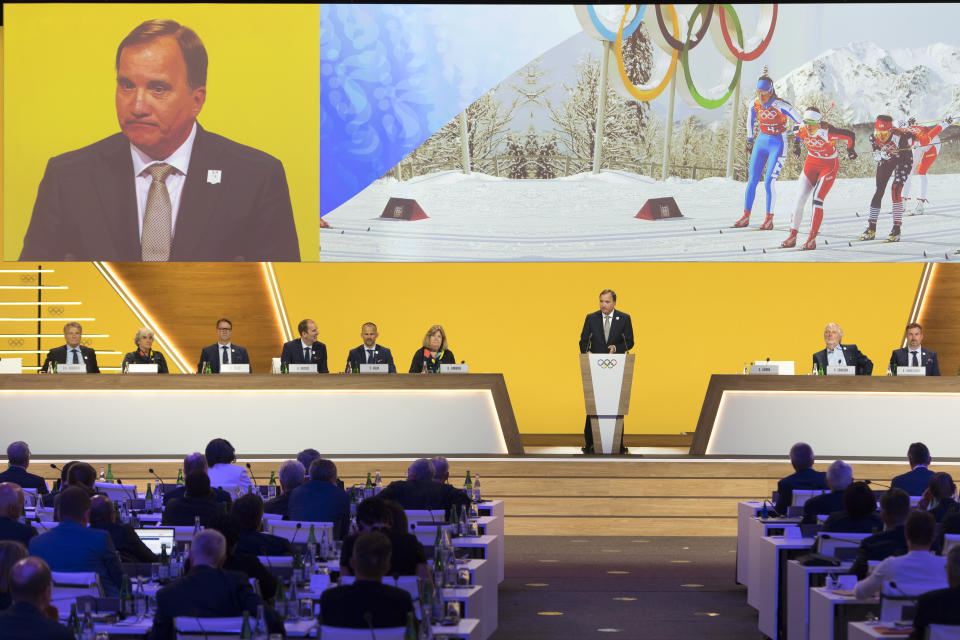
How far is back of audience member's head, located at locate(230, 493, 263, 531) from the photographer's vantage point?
15.9ft

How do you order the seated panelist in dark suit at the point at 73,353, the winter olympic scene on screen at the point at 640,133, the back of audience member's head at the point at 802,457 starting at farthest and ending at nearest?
the winter olympic scene on screen at the point at 640,133 < the seated panelist in dark suit at the point at 73,353 < the back of audience member's head at the point at 802,457

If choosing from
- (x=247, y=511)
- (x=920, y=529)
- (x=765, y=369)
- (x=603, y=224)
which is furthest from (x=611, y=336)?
(x=920, y=529)

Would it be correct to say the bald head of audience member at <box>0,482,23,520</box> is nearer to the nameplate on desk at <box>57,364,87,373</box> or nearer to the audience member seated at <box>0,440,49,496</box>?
the audience member seated at <box>0,440,49,496</box>

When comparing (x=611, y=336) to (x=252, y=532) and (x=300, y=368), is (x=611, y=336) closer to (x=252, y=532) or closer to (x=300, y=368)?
(x=300, y=368)

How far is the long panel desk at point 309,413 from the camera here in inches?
393

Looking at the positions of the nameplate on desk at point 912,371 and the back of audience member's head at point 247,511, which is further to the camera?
the nameplate on desk at point 912,371

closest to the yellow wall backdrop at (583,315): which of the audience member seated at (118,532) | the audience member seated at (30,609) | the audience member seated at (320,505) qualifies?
the audience member seated at (320,505)

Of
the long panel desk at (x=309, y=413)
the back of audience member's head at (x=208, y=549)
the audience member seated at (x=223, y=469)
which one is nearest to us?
the back of audience member's head at (x=208, y=549)

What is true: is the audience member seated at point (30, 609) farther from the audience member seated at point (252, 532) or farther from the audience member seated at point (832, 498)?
the audience member seated at point (832, 498)

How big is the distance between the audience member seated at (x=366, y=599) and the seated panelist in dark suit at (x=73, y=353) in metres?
7.39

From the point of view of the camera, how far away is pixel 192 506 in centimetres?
592

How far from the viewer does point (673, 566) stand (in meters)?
8.32

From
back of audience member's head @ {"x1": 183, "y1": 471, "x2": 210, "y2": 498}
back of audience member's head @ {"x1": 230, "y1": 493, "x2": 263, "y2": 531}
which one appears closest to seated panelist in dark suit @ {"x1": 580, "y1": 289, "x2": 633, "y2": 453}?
back of audience member's head @ {"x1": 183, "y1": 471, "x2": 210, "y2": 498}

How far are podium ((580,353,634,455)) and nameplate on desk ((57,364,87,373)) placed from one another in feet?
13.7
